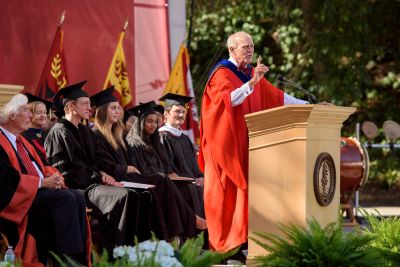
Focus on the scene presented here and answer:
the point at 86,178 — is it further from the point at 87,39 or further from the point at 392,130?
the point at 392,130

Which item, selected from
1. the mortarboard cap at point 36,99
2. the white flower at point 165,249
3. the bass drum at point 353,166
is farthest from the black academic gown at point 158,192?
the bass drum at point 353,166

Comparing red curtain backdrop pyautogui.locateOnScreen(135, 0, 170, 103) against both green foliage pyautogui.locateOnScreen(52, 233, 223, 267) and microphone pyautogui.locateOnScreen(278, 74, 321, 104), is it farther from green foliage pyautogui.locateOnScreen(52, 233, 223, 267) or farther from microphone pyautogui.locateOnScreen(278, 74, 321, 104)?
green foliage pyautogui.locateOnScreen(52, 233, 223, 267)

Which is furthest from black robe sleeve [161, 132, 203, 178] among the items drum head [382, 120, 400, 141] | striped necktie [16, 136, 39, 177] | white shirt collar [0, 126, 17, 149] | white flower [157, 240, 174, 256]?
drum head [382, 120, 400, 141]

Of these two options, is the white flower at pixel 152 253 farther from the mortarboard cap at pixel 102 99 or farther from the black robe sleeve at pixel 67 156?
the mortarboard cap at pixel 102 99

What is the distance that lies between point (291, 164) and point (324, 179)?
27 cm

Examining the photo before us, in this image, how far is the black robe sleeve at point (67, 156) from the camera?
8.27 metres

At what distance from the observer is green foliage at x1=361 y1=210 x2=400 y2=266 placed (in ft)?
19.2

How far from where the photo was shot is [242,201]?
7.36 m

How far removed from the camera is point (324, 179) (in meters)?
6.65

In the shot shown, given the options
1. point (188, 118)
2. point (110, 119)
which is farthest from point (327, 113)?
point (188, 118)

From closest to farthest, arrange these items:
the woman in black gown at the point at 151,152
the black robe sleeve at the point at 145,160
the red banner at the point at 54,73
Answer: the black robe sleeve at the point at 145,160
the woman in black gown at the point at 151,152
the red banner at the point at 54,73

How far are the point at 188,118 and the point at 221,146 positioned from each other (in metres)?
6.29

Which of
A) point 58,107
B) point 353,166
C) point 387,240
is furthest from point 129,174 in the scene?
point 353,166

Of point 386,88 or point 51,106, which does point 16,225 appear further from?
point 386,88
